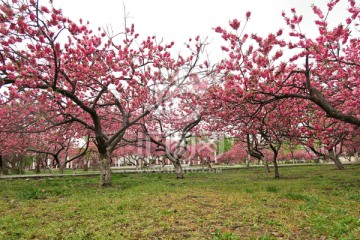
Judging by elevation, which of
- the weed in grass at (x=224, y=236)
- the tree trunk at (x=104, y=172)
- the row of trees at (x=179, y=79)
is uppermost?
the row of trees at (x=179, y=79)

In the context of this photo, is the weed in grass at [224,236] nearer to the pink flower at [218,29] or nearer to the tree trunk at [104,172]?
the pink flower at [218,29]

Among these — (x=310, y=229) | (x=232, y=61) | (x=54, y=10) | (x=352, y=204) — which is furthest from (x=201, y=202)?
(x=54, y=10)

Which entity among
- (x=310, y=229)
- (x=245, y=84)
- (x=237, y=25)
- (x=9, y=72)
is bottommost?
(x=310, y=229)

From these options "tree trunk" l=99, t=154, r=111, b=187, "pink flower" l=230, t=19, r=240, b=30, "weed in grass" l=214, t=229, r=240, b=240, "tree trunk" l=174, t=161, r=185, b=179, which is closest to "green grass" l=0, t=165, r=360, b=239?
"weed in grass" l=214, t=229, r=240, b=240

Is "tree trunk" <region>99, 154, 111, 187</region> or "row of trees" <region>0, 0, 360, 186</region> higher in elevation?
"row of trees" <region>0, 0, 360, 186</region>

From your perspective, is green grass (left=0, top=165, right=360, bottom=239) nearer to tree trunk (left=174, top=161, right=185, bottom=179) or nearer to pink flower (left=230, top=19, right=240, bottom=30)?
pink flower (left=230, top=19, right=240, bottom=30)

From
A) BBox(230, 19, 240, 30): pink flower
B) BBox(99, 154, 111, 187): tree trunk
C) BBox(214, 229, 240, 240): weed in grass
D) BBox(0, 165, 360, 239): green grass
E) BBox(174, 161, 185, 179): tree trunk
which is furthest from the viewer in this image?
BBox(174, 161, 185, 179): tree trunk

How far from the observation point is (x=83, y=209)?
24.3ft

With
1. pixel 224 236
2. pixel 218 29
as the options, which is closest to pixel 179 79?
pixel 218 29

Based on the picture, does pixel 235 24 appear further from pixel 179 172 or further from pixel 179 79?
pixel 179 172

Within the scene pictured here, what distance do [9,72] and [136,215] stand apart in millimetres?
7103

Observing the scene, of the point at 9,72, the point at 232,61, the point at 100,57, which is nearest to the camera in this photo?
the point at 9,72

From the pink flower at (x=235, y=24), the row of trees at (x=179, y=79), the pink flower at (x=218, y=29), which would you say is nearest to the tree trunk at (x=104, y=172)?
the row of trees at (x=179, y=79)

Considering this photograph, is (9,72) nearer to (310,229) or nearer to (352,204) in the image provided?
(310,229)
